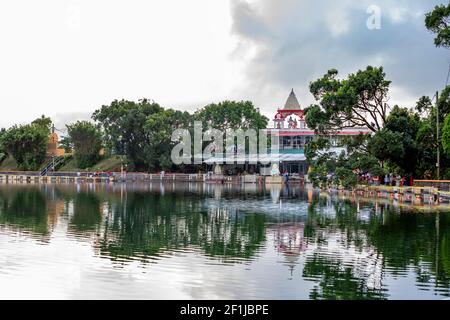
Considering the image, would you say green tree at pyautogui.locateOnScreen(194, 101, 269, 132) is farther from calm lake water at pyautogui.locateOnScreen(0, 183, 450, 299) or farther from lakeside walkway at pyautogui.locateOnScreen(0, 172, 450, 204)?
calm lake water at pyautogui.locateOnScreen(0, 183, 450, 299)

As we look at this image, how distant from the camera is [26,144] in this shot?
101 metres

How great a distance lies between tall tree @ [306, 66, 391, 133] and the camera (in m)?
45.8

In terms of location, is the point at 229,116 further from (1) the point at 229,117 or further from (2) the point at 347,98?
(2) the point at 347,98

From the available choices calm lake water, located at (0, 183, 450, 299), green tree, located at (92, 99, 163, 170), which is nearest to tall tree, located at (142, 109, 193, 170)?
green tree, located at (92, 99, 163, 170)

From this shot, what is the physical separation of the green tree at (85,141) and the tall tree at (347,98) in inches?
2260

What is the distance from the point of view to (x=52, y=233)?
23156 mm

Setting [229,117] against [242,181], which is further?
[229,117]

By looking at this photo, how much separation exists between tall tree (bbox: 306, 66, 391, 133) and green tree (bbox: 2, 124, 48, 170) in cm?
6371

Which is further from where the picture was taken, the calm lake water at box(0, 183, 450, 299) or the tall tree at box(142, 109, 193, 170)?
the tall tree at box(142, 109, 193, 170)

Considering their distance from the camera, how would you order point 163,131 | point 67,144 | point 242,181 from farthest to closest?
point 67,144, point 163,131, point 242,181

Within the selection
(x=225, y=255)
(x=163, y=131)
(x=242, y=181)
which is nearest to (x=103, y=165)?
(x=163, y=131)

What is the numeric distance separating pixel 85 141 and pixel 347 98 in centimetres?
6316

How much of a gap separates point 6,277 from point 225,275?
527cm
